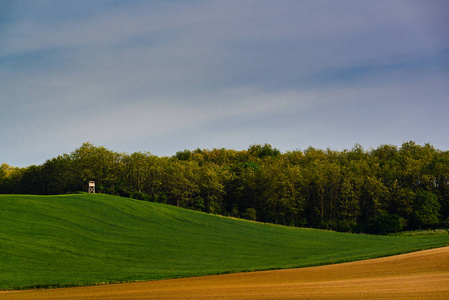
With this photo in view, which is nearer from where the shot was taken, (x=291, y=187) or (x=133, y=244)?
(x=133, y=244)

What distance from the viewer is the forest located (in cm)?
7094

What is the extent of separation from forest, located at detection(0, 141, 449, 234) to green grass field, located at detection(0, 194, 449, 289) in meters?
18.5

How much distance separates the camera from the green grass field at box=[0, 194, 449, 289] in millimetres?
22250

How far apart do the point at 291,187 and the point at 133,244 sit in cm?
4709

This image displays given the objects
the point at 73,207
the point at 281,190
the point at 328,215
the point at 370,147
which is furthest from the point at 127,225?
the point at 370,147

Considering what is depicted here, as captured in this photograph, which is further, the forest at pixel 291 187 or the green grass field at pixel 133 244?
the forest at pixel 291 187

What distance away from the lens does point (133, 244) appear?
3519 cm

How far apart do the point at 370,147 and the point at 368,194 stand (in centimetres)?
2730

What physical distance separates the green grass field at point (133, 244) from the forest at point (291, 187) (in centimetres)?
1853

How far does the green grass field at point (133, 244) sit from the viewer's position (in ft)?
73.0

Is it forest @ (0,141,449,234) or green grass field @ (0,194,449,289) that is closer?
green grass field @ (0,194,449,289)

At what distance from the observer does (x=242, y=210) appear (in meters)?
80.3

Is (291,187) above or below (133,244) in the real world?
above

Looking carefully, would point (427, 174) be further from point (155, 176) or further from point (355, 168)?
point (155, 176)
